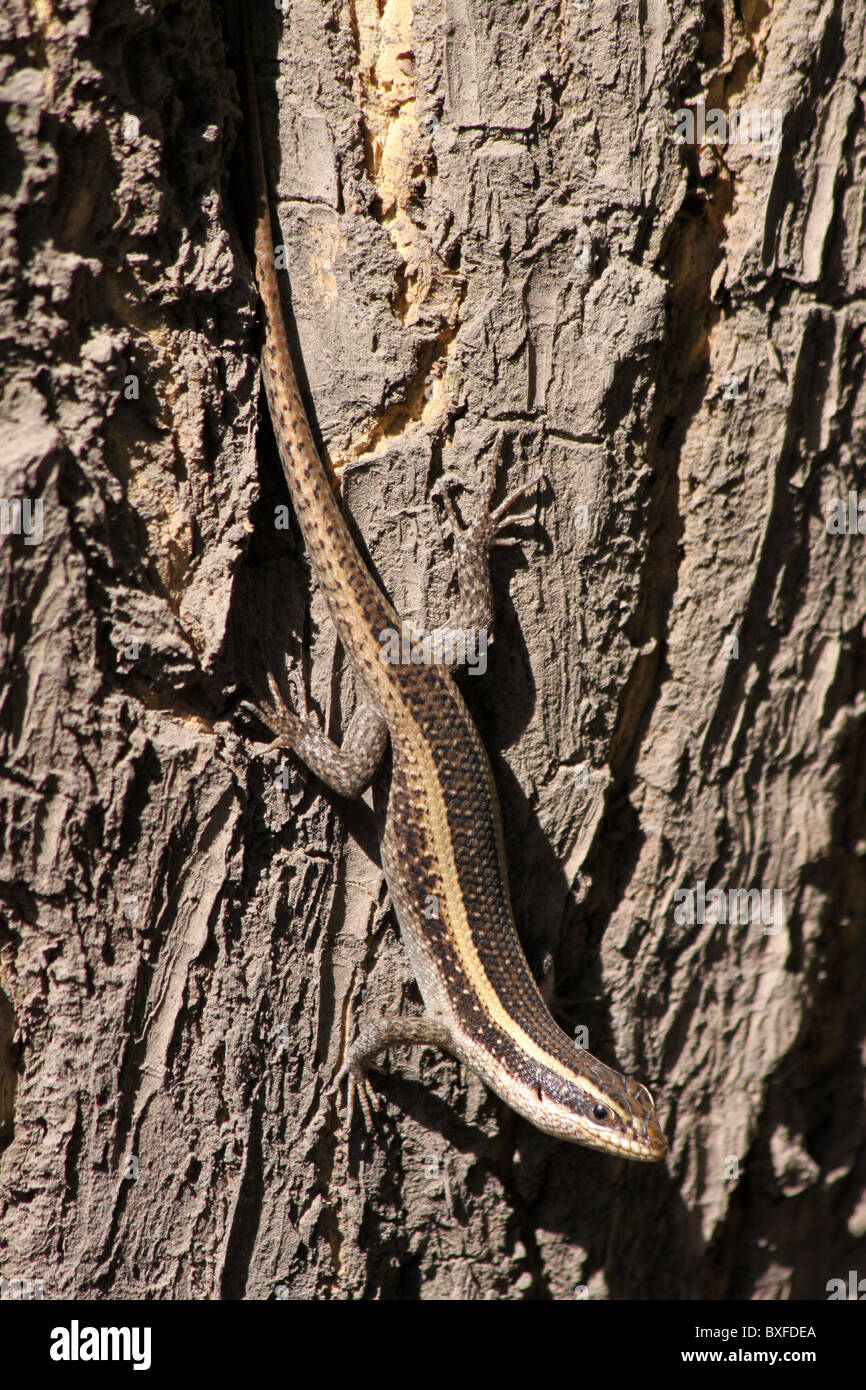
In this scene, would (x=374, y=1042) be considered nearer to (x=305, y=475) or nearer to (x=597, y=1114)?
(x=597, y=1114)

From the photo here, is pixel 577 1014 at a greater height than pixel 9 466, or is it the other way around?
pixel 9 466

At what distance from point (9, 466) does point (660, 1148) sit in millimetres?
3063

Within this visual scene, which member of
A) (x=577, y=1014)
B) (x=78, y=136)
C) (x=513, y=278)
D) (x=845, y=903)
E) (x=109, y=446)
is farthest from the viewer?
(x=845, y=903)

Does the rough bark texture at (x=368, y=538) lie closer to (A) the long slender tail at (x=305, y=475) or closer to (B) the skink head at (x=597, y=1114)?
(A) the long slender tail at (x=305, y=475)

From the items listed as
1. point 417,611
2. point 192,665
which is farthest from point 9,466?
point 417,611

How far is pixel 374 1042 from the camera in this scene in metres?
3.40

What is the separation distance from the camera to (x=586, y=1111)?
131 inches

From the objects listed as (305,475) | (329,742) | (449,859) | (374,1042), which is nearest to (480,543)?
(305,475)

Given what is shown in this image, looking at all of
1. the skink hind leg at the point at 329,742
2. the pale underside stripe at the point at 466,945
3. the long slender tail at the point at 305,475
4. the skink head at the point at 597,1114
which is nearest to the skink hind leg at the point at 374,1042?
the pale underside stripe at the point at 466,945

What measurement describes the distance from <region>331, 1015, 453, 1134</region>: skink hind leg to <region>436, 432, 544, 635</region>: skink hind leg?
57.2 inches

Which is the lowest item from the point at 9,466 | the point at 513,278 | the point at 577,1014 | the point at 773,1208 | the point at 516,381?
the point at 773,1208

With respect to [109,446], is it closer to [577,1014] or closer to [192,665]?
[192,665]

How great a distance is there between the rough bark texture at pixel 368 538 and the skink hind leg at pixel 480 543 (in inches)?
2.8

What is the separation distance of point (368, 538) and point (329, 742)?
0.73 m
